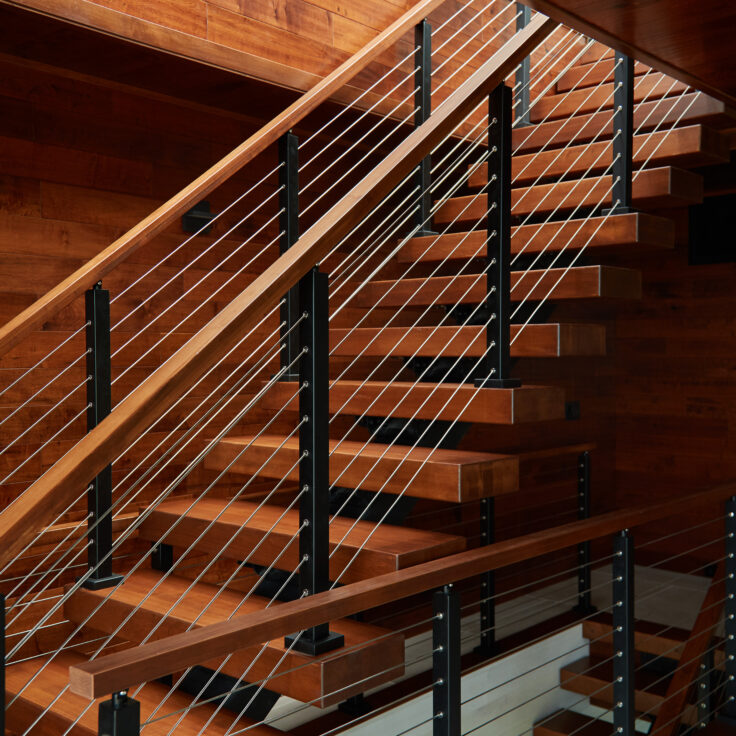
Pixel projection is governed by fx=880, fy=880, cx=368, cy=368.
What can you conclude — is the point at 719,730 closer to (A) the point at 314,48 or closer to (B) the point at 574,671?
(B) the point at 574,671

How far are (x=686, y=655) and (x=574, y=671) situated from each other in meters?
0.99

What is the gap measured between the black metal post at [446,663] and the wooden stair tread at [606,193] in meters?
1.44

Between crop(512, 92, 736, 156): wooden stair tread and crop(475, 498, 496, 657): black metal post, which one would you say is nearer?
crop(512, 92, 736, 156): wooden stair tread

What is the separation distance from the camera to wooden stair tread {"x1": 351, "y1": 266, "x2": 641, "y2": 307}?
2.51m

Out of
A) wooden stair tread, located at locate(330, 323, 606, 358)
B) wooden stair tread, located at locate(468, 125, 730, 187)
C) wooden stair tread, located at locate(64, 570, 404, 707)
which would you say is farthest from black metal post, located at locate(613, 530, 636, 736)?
wooden stair tread, located at locate(468, 125, 730, 187)

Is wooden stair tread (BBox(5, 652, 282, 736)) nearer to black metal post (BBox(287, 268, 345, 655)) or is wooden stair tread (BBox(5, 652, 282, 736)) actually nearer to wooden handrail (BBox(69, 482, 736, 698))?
black metal post (BBox(287, 268, 345, 655))

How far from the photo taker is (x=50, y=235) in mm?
2904

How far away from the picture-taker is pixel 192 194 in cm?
258

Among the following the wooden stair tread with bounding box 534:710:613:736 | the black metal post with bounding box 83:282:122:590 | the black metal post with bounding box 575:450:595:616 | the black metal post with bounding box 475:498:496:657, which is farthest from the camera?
the black metal post with bounding box 575:450:595:616

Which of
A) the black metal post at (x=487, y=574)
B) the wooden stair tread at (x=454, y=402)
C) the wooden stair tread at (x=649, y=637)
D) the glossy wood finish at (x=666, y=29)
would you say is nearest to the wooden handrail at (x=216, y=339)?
the glossy wood finish at (x=666, y=29)

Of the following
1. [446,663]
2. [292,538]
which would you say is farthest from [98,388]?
[446,663]

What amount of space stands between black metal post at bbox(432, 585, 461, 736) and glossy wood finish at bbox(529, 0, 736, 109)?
4.65 feet

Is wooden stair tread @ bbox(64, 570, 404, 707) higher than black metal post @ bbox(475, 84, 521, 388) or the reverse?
the reverse

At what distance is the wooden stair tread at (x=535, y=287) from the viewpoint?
2506 mm
